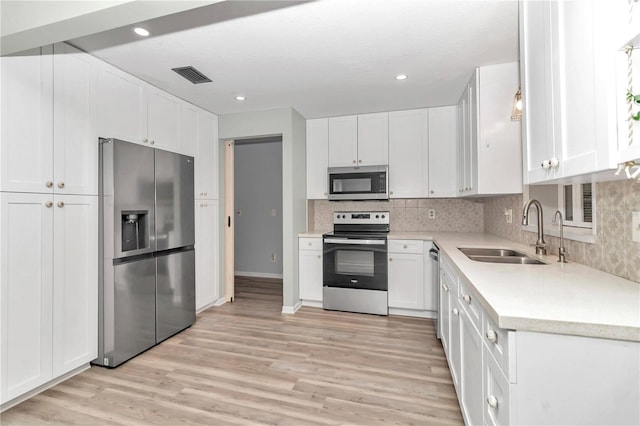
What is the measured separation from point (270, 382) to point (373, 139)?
111 inches

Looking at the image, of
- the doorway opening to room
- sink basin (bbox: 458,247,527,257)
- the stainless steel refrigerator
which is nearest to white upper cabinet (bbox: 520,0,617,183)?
sink basin (bbox: 458,247,527,257)

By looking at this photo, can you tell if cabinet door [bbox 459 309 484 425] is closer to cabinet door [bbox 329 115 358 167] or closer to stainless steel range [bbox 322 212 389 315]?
stainless steel range [bbox 322 212 389 315]

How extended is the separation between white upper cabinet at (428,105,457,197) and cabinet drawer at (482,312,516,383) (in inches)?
102

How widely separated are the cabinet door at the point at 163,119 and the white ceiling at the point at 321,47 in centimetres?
11

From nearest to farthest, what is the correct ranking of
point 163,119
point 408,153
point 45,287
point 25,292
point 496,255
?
point 25,292
point 45,287
point 496,255
point 163,119
point 408,153

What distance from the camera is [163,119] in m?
2.96

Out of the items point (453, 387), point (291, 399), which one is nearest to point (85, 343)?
point (291, 399)

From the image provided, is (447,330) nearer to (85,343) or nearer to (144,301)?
(144,301)

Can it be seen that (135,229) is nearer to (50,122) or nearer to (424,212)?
(50,122)

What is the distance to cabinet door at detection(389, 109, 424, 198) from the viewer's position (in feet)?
11.7

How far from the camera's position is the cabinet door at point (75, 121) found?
2070 millimetres

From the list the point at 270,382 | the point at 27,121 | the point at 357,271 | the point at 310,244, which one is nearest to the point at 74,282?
the point at 27,121

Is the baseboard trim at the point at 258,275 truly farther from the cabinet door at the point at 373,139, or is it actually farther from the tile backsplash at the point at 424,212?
the cabinet door at the point at 373,139

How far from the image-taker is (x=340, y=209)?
13.7 ft
